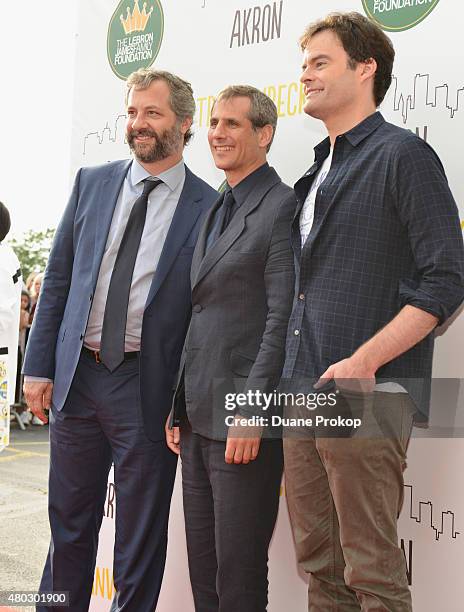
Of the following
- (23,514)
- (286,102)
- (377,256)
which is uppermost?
(286,102)

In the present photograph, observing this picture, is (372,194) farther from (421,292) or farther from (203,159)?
(203,159)

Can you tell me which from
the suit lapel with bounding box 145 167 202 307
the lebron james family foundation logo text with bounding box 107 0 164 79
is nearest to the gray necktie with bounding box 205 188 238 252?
the suit lapel with bounding box 145 167 202 307

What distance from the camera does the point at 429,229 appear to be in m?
1.86

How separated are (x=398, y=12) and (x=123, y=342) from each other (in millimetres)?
1400

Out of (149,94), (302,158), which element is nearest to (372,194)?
(302,158)

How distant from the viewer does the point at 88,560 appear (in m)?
2.77

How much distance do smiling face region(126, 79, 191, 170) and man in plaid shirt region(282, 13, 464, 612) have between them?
0.73m

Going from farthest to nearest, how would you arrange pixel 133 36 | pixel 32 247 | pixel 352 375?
pixel 32 247
pixel 133 36
pixel 352 375

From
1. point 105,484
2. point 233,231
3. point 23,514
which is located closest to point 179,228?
point 233,231

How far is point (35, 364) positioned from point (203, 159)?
1.11m

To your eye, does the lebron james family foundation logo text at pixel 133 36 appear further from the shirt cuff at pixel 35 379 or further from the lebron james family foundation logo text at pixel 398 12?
the shirt cuff at pixel 35 379

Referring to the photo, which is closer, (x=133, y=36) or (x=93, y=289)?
(x=93, y=289)

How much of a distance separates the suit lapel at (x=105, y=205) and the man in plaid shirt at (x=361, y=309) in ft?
2.62

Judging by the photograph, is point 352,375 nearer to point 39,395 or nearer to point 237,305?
point 237,305
